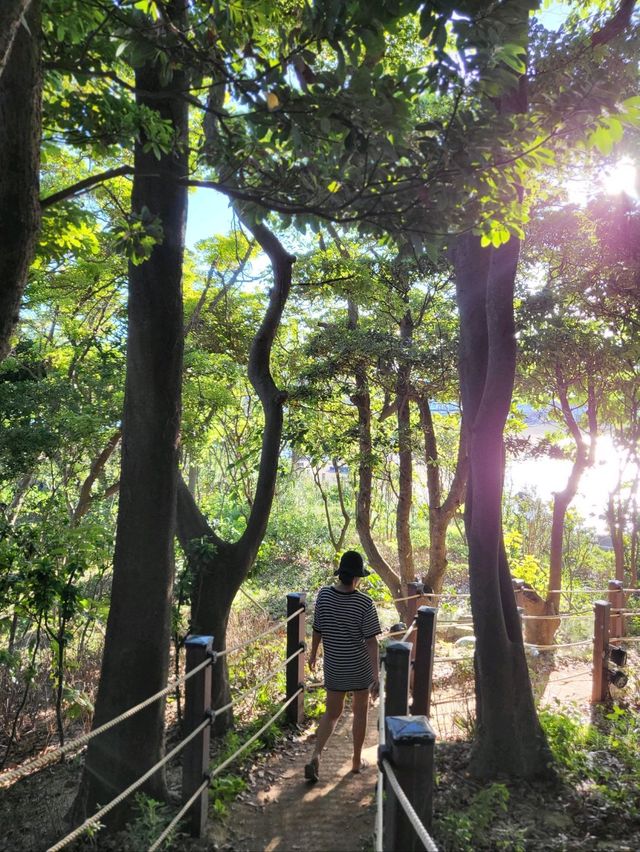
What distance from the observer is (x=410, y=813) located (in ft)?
5.84

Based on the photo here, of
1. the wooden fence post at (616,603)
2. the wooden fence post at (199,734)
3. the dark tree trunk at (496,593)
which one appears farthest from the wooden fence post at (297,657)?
the wooden fence post at (616,603)

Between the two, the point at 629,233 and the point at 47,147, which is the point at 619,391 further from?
the point at 47,147

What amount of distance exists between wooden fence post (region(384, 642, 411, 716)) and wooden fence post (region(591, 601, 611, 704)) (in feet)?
12.2

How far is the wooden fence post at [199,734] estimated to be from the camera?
325cm

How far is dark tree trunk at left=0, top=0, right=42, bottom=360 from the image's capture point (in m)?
2.02

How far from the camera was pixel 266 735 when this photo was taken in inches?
186

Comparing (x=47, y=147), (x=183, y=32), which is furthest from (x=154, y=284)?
(x=183, y=32)

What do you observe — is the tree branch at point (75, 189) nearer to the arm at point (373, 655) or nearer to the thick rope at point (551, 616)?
the arm at point (373, 655)

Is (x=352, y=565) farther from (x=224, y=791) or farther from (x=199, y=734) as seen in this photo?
(x=224, y=791)

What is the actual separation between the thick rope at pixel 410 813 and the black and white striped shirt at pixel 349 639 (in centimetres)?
167

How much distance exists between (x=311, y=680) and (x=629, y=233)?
20.3 feet

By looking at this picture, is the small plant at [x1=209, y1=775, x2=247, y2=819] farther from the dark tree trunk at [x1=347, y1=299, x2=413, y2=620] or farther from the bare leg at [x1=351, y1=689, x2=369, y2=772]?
the dark tree trunk at [x1=347, y1=299, x2=413, y2=620]

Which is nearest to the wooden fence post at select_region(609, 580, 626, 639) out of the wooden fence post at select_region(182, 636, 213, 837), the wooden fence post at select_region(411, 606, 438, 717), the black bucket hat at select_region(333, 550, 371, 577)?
the wooden fence post at select_region(411, 606, 438, 717)

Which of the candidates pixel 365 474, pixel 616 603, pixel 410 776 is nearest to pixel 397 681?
pixel 410 776
